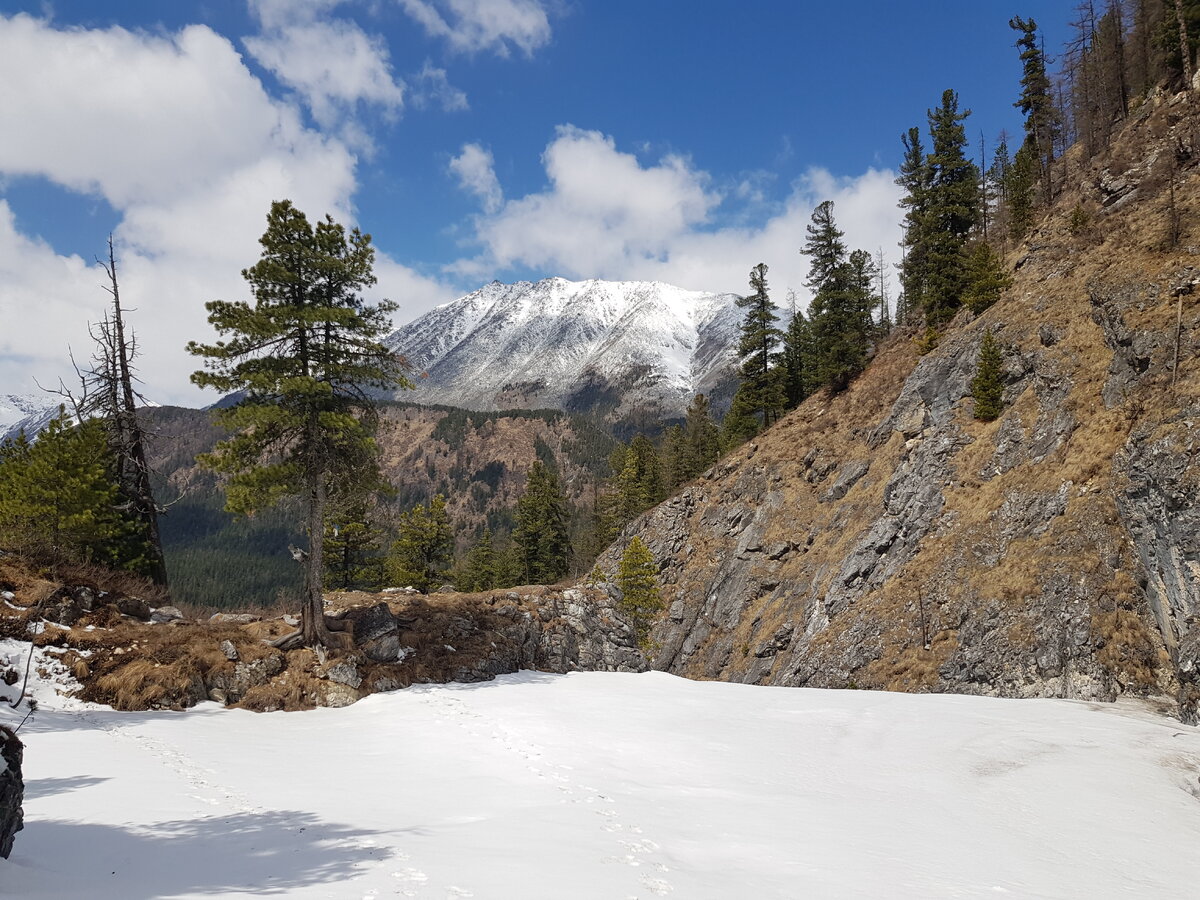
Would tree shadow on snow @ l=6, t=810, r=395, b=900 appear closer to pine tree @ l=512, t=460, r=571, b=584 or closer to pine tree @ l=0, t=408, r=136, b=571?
pine tree @ l=0, t=408, r=136, b=571

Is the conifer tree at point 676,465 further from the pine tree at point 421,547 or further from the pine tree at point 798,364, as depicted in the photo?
the pine tree at point 421,547

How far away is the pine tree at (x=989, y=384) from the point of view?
993 inches

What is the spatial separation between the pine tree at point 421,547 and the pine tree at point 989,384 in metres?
26.9

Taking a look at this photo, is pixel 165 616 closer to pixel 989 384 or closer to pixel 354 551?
pixel 354 551

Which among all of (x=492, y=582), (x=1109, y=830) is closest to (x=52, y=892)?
(x=1109, y=830)

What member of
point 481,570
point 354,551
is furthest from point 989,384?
point 481,570

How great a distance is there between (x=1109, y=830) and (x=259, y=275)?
1824 centimetres

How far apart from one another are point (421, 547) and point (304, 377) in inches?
858

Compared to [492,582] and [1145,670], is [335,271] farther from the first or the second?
[492,582]

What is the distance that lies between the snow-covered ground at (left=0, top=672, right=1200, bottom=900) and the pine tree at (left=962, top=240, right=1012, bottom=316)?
2344 centimetres

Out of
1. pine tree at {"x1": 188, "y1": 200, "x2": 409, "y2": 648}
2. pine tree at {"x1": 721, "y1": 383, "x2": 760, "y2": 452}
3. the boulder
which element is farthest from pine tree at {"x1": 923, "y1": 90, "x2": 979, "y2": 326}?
the boulder

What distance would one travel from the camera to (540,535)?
45.6 meters

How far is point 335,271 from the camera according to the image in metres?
15.0

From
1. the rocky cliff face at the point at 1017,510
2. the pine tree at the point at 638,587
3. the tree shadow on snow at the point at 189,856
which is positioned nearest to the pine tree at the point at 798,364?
the rocky cliff face at the point at 1017,510
